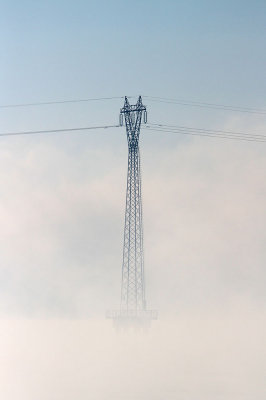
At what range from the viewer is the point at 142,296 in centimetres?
15712

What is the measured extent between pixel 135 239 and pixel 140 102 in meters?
17.6

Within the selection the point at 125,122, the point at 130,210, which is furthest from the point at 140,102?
the point at 130,210

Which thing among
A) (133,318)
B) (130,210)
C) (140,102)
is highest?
(140,102)

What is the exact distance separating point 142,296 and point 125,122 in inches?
883

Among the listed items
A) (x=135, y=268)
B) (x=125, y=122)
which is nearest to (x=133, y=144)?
(x=125, y=122)

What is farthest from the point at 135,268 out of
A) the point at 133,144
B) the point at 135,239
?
the point at 133,144

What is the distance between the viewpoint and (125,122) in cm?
15338

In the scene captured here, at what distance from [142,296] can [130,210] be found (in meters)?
11.1

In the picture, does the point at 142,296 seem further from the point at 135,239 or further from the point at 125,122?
the point at 125,122

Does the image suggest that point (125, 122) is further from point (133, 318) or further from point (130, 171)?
point (133, 318)

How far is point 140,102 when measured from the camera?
15200 cm

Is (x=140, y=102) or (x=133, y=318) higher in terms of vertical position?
(x=140, y=102)

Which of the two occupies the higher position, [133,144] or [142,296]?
[133,144]

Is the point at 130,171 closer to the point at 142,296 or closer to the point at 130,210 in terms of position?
the point at 130,210
